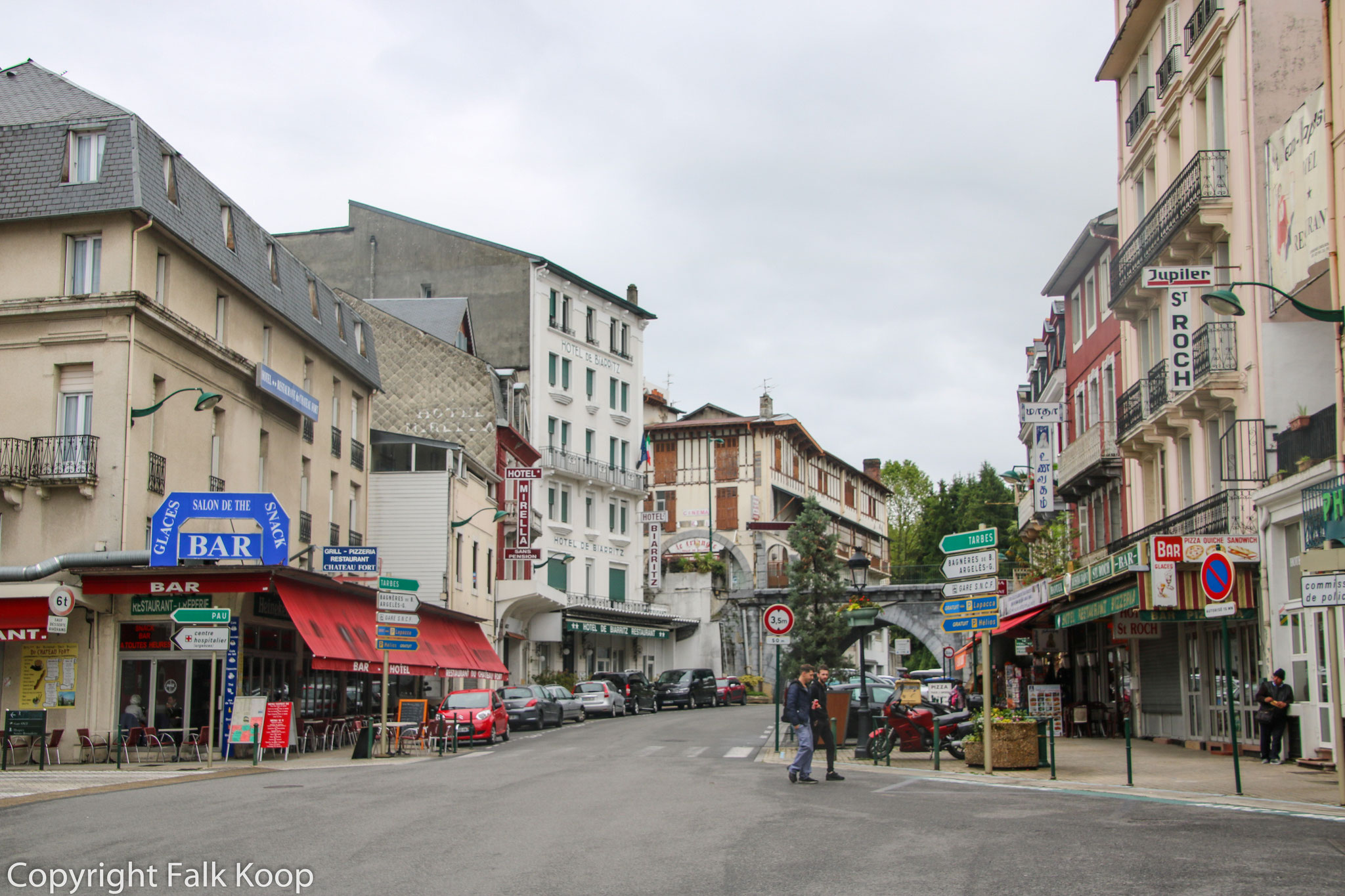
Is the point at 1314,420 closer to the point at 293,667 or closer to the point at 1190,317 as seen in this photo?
the point at 1190,317

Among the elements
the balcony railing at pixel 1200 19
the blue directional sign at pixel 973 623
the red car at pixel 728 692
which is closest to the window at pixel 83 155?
the blue directional sign at pixel 973 623

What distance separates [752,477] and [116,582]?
163 ft

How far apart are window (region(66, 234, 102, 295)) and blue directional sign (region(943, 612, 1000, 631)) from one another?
56.3 ft

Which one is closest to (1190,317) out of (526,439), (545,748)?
(545,748)

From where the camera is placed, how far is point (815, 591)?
51562 mm

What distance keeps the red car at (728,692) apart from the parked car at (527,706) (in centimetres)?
1839

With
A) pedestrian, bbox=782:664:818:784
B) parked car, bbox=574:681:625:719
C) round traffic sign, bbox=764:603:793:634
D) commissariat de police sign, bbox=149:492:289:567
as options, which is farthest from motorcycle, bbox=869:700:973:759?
parked car, bbox=574:681:625:719

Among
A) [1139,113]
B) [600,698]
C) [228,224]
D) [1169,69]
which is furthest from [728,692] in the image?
[1169,69]

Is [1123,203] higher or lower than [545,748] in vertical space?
higher

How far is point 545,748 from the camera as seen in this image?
27734 millimetres

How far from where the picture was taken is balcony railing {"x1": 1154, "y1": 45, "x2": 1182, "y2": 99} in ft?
90.8

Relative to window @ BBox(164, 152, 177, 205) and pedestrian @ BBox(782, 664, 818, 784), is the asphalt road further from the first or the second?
window @ BBox(164, 152, 177, 205)

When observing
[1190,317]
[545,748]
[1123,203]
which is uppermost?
[1123,203]

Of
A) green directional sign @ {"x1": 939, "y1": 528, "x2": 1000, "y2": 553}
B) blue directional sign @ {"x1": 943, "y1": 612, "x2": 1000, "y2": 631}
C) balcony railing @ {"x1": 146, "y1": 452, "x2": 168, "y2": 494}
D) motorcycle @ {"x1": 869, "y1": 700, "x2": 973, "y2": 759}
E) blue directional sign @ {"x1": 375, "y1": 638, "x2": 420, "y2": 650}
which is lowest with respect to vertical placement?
motorcycle @ {"x1": 869, "y1": 700, "x2": 973, "y2": 759}
